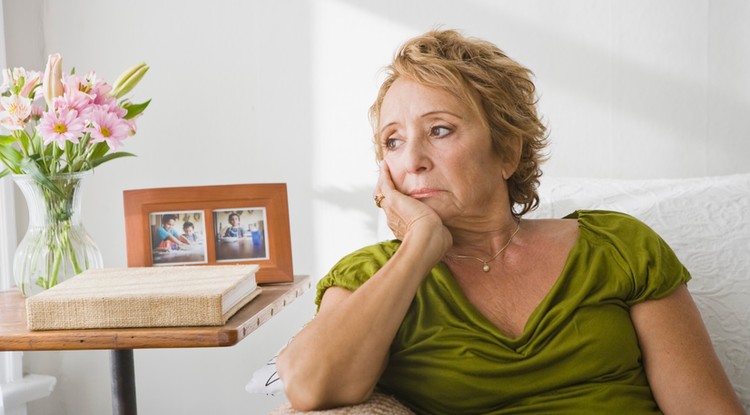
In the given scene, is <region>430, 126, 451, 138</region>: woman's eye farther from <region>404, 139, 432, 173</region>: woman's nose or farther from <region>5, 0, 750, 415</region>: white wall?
<region>5, 0, 750, 415</region>: white wall

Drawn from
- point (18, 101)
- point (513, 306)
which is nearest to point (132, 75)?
point (18, 101)

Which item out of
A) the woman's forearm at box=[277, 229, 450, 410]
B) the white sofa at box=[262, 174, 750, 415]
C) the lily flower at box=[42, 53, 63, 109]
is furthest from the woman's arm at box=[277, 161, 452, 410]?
the lily flower at box=[42, 53, 63, 109]

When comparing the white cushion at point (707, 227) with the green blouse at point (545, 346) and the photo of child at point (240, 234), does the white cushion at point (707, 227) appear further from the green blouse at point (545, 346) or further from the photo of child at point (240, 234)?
the photo of child at point (240, 234)

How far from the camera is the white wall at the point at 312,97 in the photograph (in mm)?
1891

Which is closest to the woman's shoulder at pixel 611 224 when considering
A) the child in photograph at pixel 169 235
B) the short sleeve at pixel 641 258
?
the short sleeve at pixel 641 258

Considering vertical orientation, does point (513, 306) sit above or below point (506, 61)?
below

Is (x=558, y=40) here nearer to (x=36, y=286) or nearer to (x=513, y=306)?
(x=513, y=306)

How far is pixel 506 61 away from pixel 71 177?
89 centimetres

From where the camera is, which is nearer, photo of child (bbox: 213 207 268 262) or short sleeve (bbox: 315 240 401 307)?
short sleeve (bbox: 315 240 401 307)

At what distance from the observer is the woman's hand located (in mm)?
1217

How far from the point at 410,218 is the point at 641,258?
1.25 feet

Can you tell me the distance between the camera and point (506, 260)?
1.33m

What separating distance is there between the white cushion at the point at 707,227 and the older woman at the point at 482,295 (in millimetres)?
205

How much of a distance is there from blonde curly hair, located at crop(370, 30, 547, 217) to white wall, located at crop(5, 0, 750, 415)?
2.15 feet
